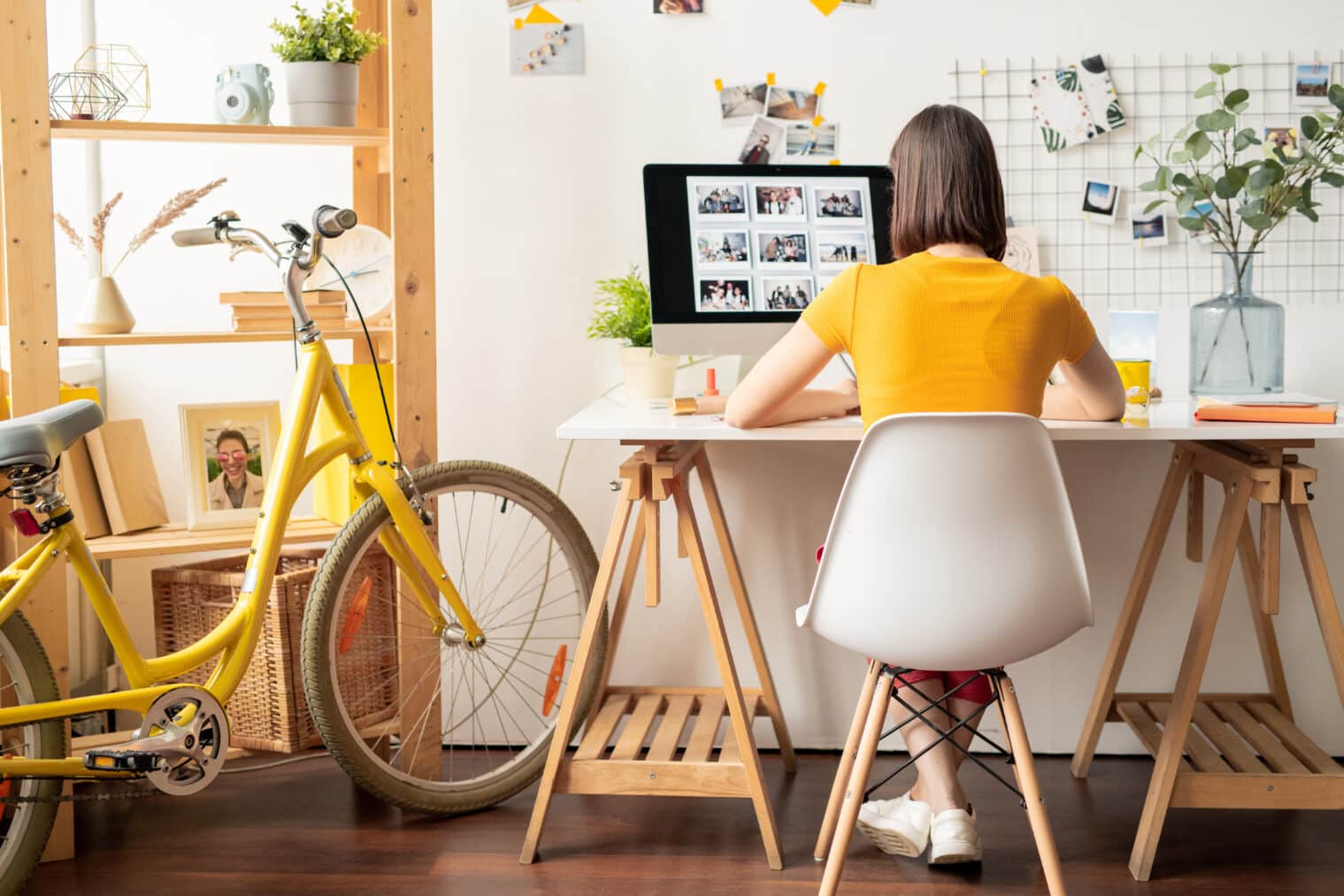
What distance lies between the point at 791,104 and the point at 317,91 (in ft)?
3.04

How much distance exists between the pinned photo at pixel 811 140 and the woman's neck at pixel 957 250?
79cm

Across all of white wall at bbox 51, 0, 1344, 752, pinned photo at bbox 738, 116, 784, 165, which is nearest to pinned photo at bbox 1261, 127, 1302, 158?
white wall at bbox 51, 0, 1344, 752

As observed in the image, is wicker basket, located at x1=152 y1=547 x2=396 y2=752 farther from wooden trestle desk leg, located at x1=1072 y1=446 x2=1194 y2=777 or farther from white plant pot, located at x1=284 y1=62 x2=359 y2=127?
wooden trestle desk leg, located at x1=1072 y1=446 x2=1194 y2=777

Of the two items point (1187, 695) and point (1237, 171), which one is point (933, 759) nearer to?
point (1187, 695)

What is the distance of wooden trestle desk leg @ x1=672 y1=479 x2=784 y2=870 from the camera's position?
215cm

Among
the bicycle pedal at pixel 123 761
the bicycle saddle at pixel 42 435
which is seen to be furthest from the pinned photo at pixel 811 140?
the bicycle pedal at pixel 123 761

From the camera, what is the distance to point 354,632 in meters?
2.43

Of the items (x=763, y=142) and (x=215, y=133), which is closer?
(x=215, y=133)

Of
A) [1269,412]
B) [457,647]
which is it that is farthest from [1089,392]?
[457,647]

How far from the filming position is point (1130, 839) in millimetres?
2252

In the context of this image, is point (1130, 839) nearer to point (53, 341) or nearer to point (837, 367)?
point (837, 367)

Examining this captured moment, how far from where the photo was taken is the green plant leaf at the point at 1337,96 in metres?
2.34

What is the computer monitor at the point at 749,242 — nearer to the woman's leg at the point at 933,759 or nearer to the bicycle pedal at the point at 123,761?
the woman's leg at the point at 933,759

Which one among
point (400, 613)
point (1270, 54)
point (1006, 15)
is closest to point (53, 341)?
point (400, 613)
